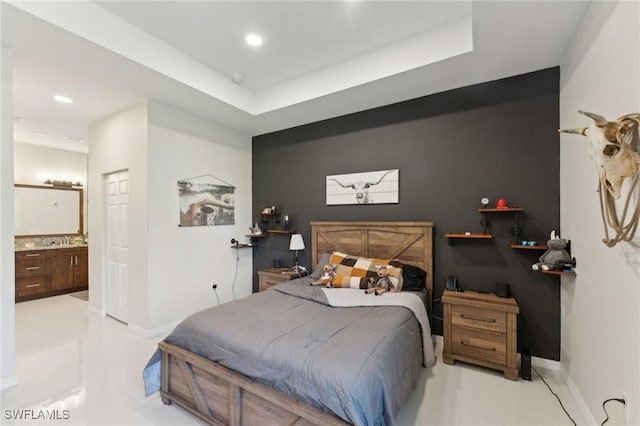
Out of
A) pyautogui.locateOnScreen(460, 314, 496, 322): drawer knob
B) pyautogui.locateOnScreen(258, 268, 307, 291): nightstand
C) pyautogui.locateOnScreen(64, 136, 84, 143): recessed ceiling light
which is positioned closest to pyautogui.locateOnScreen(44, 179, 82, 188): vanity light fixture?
pyautogui.locateOnScreen(64, 136, 84, 143): recessed ceiling light

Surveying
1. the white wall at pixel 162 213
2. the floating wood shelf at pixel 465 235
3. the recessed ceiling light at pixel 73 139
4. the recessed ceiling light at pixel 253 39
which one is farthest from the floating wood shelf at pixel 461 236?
the recessed ceiling light at pixel 73 139

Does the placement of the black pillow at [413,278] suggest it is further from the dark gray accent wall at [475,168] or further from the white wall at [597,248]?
the white wall at [597,248]

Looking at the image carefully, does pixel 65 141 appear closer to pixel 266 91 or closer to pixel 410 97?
pixel 266 91

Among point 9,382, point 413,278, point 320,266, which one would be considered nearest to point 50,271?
point 9,382

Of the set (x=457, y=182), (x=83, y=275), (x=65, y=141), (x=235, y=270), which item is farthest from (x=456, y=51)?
(x=83, y=275)

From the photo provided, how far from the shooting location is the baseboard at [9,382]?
2.28 metres

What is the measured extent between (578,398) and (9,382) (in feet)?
14.8

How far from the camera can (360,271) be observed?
3061mm

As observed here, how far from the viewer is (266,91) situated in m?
3.67

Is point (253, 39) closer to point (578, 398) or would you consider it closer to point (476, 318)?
point (476, 318)

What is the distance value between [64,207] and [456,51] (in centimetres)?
736

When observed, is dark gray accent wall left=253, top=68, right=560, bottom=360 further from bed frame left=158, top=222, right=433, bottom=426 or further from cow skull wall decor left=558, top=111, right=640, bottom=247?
cow skull wall decor left=558, top=111, right=640, bottom=247

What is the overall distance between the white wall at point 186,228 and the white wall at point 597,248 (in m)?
4.05

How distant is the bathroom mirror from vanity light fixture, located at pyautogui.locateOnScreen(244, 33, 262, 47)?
5.56 meters
